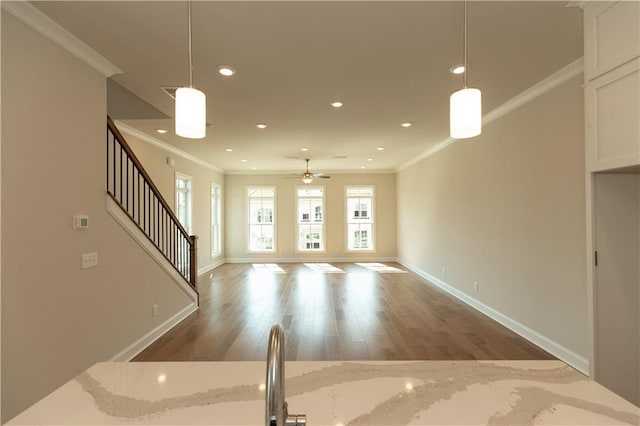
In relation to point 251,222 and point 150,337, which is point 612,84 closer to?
point 150,337

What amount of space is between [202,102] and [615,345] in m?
2.94

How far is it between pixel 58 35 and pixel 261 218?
7.53 meters

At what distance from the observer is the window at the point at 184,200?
6.87m

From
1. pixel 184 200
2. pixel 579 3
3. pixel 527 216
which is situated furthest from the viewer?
pixel 184 200

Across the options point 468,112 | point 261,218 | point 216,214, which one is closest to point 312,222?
point 261,218

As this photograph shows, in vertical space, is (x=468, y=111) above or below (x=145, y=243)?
above

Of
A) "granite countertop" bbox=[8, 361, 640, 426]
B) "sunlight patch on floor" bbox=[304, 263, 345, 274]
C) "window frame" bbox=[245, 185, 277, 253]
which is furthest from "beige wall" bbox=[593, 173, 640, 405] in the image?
"window frame" bbox=[245, 185, 277, 253]

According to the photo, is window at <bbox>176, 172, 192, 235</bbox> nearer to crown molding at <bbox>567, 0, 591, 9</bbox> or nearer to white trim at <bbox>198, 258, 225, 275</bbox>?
white trim at <bbox>198, 258, 225, 275</bbox>

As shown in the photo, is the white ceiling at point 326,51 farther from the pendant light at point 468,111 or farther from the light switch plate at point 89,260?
the light switch plate at point 89,260

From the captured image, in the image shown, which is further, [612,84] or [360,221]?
[360,221]

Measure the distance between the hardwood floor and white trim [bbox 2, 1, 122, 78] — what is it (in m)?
2.78

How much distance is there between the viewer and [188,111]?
163cm

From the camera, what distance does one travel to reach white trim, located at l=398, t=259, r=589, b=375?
117 inches

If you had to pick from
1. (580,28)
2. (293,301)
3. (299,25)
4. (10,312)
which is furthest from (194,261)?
(580,28)
